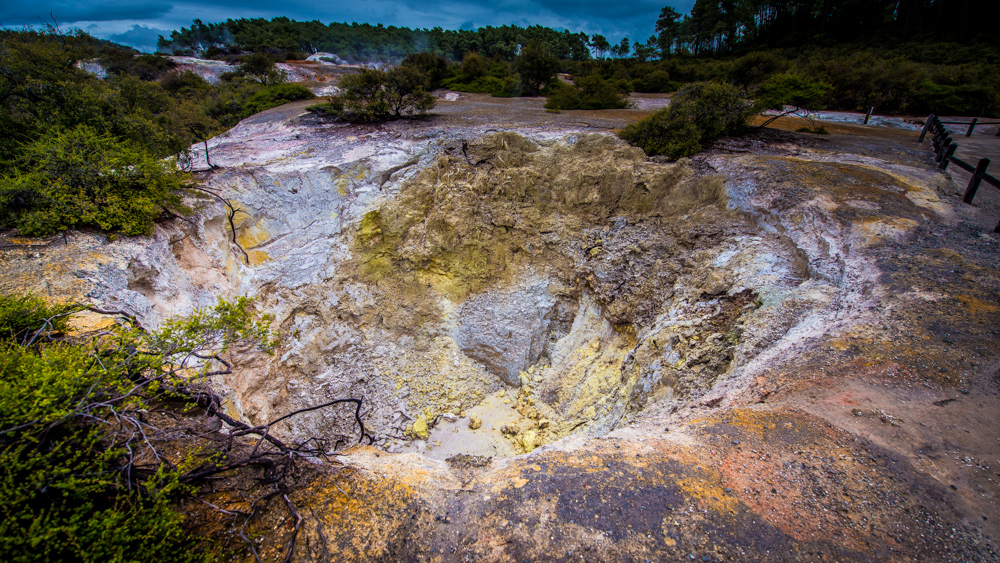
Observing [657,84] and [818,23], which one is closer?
[657,84]

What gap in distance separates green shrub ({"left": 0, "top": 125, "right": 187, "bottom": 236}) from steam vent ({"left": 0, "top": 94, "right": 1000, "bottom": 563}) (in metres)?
0.40

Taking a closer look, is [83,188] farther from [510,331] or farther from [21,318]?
[510,331]

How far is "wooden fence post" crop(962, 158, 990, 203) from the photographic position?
7.93m

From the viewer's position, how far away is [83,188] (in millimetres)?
7203

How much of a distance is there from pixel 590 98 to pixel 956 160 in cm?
1277

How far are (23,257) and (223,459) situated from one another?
660 centimetres

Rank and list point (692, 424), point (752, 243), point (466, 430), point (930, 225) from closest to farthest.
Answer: point (692, 424) → point (930, 225) → point (752, 243) → point (466, 430)

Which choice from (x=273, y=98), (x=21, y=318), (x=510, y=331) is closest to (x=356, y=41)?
(x=273, y=98)

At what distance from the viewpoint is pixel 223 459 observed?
3.36m

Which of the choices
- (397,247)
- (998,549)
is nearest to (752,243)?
(998,549)

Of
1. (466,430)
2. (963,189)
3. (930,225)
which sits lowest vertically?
(466,430)

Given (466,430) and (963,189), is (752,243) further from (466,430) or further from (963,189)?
(466,430)

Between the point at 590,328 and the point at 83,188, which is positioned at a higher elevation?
the point at 83,188

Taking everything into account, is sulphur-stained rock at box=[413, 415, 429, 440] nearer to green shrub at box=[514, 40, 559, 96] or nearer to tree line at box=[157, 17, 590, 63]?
green shrub at box=[514, 40, 559, 96]
